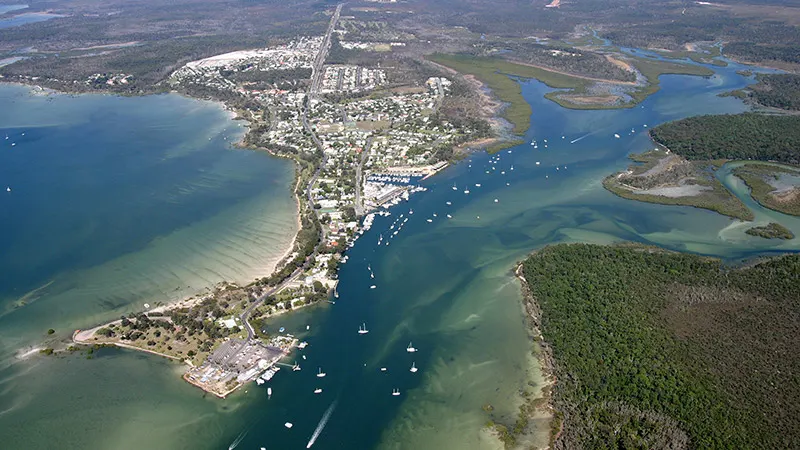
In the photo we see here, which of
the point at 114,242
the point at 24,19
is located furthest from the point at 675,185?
the point at 24,19

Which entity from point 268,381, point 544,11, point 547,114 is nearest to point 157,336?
point 268,381

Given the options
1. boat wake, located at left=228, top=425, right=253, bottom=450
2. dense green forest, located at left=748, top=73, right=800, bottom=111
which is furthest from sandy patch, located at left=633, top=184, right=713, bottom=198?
boat wake, located at left=228, top=425, right=253, bottom=450

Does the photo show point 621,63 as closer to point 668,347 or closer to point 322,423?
point 668,347

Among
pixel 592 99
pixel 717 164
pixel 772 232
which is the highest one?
pixel 592 99

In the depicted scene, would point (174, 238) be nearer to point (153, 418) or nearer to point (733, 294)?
point (153, 418)

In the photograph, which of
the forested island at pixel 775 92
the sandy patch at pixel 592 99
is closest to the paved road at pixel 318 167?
the sandy patch at pixel 592 99

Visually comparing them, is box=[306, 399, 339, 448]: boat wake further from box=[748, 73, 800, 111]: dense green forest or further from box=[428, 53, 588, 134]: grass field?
box=[748, 73, 800, 111]: dense green forest

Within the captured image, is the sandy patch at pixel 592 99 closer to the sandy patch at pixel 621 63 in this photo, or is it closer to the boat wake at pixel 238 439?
the sandy patch at pixel 621 63
